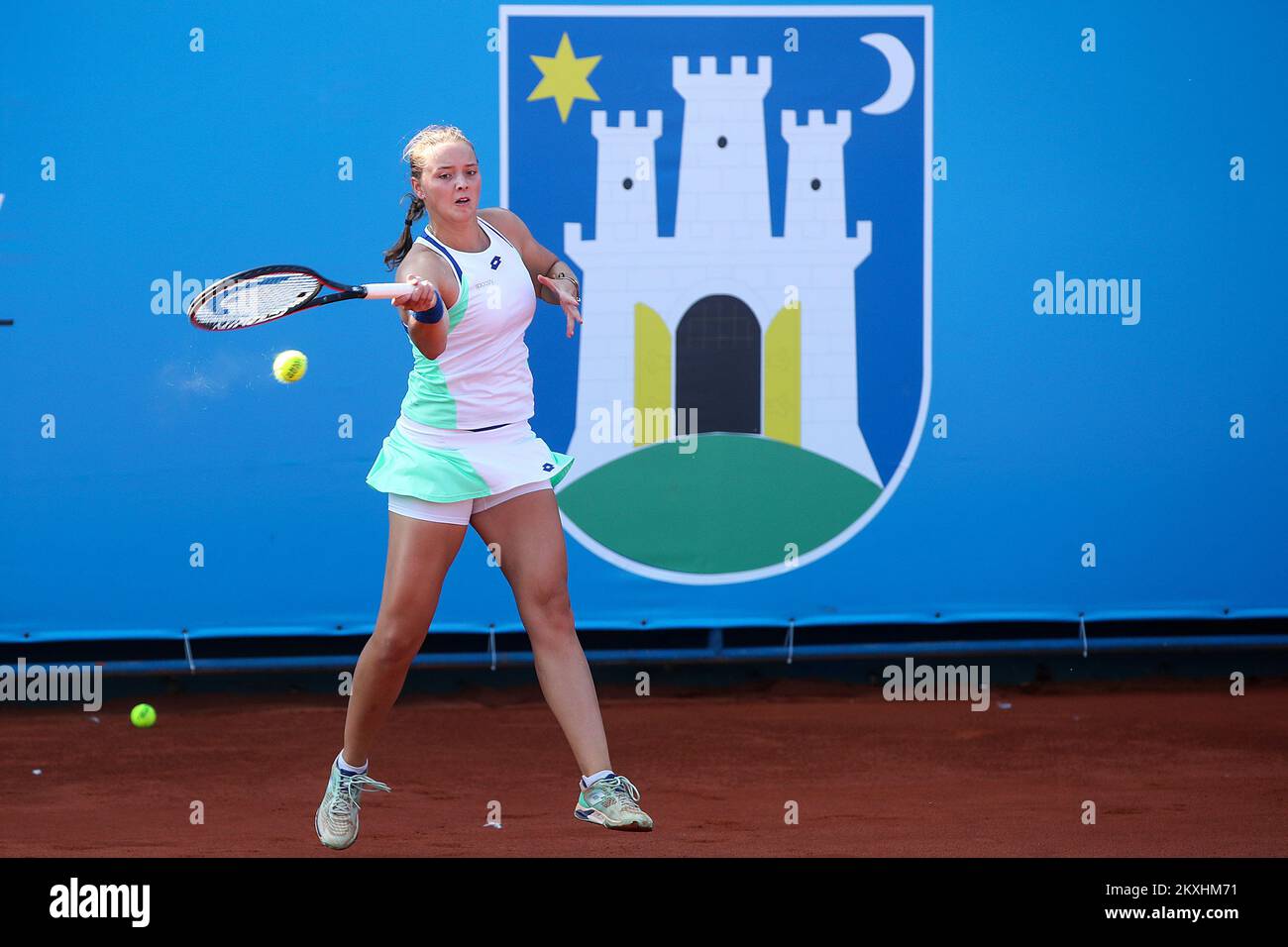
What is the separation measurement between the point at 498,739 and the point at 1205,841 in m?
2.51

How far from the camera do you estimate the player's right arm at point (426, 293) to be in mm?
3393

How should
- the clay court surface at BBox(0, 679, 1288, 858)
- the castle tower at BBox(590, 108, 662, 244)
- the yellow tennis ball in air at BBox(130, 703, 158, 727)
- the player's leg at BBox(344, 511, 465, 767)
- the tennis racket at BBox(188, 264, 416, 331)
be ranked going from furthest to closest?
the castle tower at BBox(590, 108, 662, 244), the yellow tennis ball in air at BBox(130, 703, 158, 727), the clay court surface at BBox(0, 679, 1288, 858), the player's leg at BBox(344, 511, 465, 767), the tennis racket at BBox(188, 264, 416, 331)

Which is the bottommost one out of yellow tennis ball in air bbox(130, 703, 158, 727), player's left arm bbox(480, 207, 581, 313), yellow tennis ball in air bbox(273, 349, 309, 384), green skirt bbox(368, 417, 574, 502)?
yellow tennis ball in air bbox(130, 703, 158, 727)

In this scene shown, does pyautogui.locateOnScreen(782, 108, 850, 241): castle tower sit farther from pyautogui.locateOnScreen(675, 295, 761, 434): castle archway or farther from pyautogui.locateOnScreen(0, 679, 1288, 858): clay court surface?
pyautogui.locateOnScreen(0, 679, 1288, 858): clay court surface

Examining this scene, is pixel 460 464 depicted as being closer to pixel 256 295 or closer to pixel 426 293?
pixel 426 293

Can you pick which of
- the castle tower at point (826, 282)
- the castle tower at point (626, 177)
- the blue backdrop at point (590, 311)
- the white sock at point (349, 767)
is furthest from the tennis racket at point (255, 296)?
the castle tower at point (826, 282)

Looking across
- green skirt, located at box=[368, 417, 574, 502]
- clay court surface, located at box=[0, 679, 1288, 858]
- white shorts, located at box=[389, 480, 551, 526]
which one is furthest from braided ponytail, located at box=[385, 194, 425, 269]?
clay court surface, located at box=[0, 679, 1288, 858]

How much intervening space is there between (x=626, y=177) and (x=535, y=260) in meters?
2.25

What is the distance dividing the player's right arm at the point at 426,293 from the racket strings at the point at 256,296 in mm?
220

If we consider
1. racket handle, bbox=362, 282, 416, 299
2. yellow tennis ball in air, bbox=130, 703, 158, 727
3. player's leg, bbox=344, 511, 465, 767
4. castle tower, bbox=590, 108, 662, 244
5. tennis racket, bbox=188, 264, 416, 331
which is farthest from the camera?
castle tower, bbox=590, 108, 662, 244

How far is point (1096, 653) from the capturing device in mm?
6531

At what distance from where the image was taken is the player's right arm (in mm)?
3393

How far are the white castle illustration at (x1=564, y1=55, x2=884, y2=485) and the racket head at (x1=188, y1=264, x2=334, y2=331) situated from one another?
2592 millimetres

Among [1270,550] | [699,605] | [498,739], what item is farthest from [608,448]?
[1270,550]
